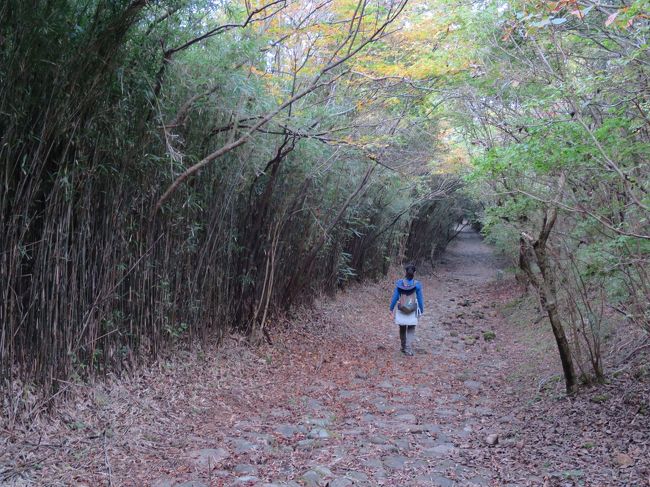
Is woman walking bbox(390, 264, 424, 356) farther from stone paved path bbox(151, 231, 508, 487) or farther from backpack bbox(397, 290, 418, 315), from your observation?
stone paved path bbox(151, 231, 508, 487)

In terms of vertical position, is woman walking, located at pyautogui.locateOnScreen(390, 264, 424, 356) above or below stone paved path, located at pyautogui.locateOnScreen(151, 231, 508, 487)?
above

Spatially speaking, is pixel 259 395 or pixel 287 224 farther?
pixel 287 224

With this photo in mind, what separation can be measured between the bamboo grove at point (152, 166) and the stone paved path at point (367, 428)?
1.11 metres

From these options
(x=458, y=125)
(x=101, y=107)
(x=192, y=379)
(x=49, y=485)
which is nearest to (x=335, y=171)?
(x=458, y=125)

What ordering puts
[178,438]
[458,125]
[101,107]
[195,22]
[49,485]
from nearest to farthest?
1. [49,485]
2. [101,107]
3. [178,438]
4. [195,22]
5. [458,125]

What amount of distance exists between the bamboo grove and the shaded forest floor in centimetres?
38

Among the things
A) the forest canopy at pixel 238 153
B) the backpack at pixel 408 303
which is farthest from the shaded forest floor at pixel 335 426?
the backpack at pixel 408 303

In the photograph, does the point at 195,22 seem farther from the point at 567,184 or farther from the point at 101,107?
the point at 567,184

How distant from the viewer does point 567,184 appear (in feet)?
17.5

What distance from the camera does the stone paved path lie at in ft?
10.8

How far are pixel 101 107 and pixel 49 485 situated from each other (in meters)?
2.25

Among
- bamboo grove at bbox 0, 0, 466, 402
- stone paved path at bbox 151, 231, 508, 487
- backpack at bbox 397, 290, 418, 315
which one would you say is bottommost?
stone paved path at bbox 151, 231, 508, 487

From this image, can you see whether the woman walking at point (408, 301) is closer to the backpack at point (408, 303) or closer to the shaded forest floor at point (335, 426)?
the backpack at point (408, 303)

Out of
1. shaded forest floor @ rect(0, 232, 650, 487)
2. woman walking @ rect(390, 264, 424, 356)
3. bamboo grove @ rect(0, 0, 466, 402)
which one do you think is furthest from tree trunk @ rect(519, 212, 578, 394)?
woman walking @ rect(390, 264, 424, 356)
